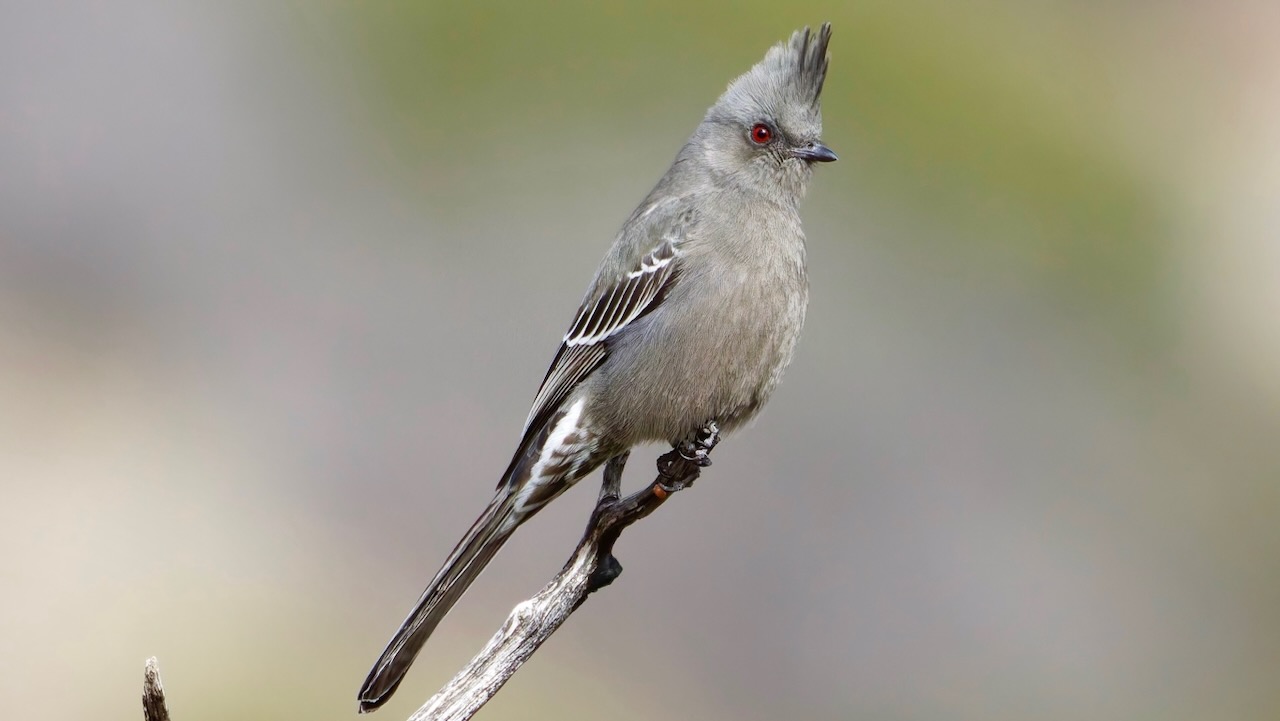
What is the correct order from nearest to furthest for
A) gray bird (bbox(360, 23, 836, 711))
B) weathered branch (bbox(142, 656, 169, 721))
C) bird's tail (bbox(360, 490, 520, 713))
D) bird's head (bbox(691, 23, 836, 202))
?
weathered branch (bbox(142, 656, 169, 721))
bird's tail (bbox(360, 490, 520, 713))
gray bird (bbox(360, 23, 836, 711))
bird's head (bbox(691, 23, 836, 202))

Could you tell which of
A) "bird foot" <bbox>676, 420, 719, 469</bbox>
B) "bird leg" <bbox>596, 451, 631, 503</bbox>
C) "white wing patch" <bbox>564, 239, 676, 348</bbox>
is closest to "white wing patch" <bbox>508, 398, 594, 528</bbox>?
"bird leg" <bbox>596, 451, 631, 503</bbox>

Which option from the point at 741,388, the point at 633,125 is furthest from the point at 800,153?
the point at 633,125

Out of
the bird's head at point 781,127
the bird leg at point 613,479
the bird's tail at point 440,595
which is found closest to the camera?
the bird's tail at point 440,595

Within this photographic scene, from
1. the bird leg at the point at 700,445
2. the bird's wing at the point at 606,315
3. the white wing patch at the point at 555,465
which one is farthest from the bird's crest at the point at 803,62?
the white wing patch at the point at 555,465

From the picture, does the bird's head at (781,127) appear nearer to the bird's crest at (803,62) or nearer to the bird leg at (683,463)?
the bird's crest at (803,62)

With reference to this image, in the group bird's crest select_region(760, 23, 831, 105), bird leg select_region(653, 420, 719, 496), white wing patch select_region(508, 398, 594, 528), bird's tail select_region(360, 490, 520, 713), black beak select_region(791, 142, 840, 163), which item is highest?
bird's crest select_region(760, 23, 831, 105)

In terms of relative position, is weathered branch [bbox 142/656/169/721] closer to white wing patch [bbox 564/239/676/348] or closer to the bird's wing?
the bird's wing

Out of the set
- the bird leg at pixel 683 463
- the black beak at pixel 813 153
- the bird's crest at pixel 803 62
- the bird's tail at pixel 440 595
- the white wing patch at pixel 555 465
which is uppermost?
the bird's crest at pixel 803 62
